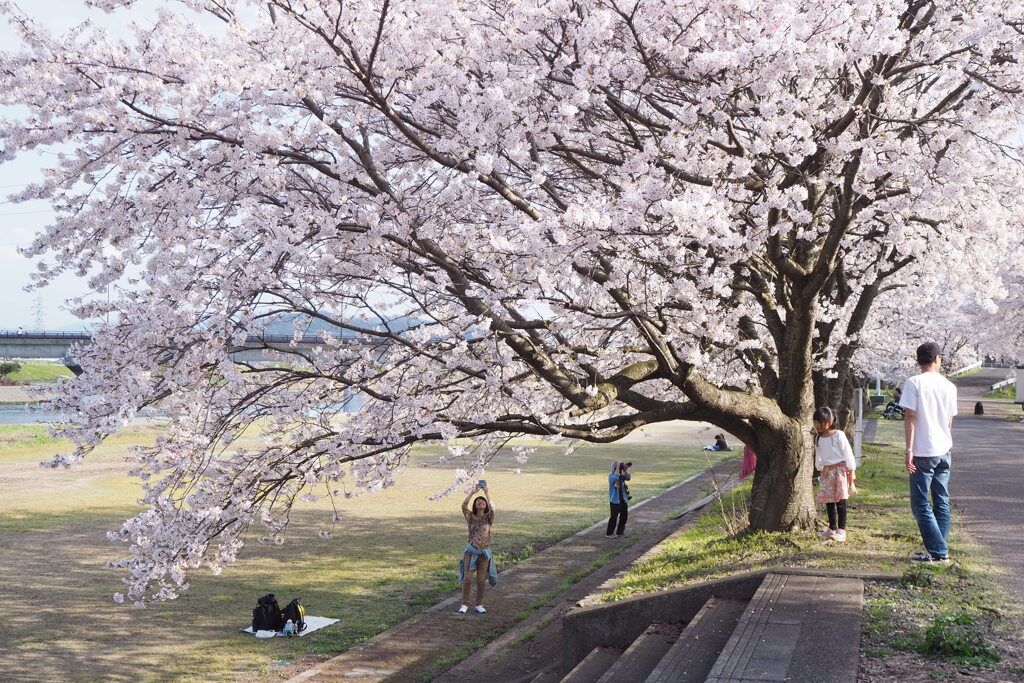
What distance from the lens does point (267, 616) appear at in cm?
1084

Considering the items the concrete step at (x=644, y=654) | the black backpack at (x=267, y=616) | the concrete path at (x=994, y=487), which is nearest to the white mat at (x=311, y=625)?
the black backpack at (x=267, y=616)

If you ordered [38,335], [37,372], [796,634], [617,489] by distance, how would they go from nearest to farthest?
[796,634], [617,489], [38,335], [37,372]

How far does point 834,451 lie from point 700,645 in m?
4.12

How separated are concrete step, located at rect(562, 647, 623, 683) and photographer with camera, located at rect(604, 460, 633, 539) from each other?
8.79 m

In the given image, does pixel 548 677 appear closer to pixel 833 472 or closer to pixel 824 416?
pixel 833 472

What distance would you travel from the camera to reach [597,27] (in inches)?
264

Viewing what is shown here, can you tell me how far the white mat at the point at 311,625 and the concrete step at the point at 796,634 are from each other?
5982mm

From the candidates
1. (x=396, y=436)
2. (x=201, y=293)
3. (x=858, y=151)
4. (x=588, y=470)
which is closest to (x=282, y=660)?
(x=396, y=436)

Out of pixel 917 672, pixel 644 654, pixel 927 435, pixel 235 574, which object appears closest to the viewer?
pixel 917 672

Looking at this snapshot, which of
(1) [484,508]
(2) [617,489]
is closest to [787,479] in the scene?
(1) [484,508]

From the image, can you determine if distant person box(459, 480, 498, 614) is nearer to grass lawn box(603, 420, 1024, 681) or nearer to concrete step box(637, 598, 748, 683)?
grass lawn box(603, 420, 1024, 681)

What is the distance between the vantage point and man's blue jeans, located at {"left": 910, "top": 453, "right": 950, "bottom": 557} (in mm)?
7164

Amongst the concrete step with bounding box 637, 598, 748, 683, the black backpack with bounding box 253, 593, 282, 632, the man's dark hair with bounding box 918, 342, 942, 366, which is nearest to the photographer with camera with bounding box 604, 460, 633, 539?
the black backpack with bounding box 253, 593, 282, 632

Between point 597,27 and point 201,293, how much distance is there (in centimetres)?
363
